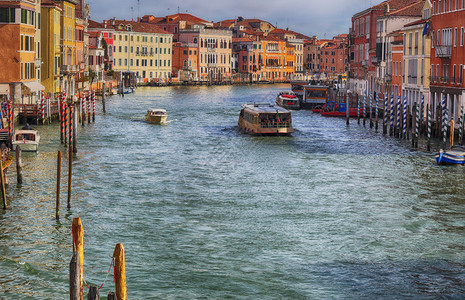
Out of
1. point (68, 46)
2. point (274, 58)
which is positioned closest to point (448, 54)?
point (68, 46)

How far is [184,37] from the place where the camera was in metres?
135

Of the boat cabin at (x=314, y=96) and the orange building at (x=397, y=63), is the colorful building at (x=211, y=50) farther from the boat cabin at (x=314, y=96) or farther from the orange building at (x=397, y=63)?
the orange building at (x=397, y=63)

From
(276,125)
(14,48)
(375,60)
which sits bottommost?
(276,125)

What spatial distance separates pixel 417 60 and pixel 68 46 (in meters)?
29.3

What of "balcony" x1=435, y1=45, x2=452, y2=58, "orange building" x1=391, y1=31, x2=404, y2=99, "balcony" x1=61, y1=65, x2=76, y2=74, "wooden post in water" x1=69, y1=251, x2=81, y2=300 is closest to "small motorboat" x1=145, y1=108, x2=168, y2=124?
"balcony" x1=61, y1=65, x2=76, y2=74

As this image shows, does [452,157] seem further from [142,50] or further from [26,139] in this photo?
[142,50]

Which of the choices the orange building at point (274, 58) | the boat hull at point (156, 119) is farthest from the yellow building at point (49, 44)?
the orange building at point (274, 58)

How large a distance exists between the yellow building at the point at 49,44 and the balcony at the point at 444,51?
92.1 feet

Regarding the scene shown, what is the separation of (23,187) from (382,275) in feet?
43.1

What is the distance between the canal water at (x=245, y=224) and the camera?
640 inches

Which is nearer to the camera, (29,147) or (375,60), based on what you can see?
(29,147)

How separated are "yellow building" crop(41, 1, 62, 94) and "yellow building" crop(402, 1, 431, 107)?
80.4 ft

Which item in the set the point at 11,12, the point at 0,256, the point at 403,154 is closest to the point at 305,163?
the point at 403,154

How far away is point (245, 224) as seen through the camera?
21.2 metres
